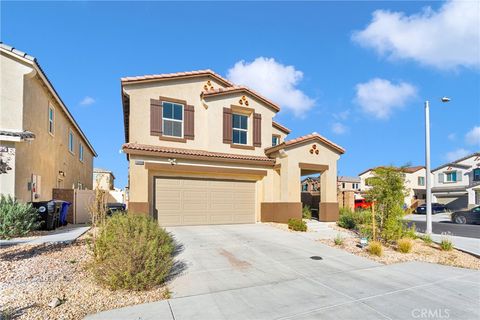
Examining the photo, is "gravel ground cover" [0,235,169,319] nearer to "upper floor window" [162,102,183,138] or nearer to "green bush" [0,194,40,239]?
"green bush" [0,194,40,239]

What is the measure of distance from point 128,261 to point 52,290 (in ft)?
4.77

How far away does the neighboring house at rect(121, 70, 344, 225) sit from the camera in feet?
46.4

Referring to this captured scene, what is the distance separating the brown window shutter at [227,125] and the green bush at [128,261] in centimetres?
968

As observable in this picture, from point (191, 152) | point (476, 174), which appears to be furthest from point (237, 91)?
point (476, 174)

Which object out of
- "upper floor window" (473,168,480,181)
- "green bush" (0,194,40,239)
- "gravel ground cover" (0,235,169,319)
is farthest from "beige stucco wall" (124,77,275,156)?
"upper floor window" (473,168,480,181)

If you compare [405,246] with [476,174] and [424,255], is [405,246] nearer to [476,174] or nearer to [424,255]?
[424,255]

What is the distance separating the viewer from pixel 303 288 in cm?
623

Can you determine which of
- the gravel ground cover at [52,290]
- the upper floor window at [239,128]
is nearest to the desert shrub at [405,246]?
the gravel ground cover at [52,290]

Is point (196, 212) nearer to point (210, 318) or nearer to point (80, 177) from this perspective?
point (210, 318)

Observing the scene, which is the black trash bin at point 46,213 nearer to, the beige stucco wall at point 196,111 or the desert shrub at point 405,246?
the beige stucco wall at point 196,111

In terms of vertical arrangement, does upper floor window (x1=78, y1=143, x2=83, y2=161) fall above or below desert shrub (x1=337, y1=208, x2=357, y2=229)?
above

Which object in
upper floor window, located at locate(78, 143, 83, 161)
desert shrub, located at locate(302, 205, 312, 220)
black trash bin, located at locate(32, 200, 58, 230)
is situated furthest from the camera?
upper floor window, located at locate(78, 143, 83, 161)

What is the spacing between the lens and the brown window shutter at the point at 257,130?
16.9 metres

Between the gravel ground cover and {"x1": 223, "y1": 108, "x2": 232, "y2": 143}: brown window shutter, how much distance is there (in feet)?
31.9
